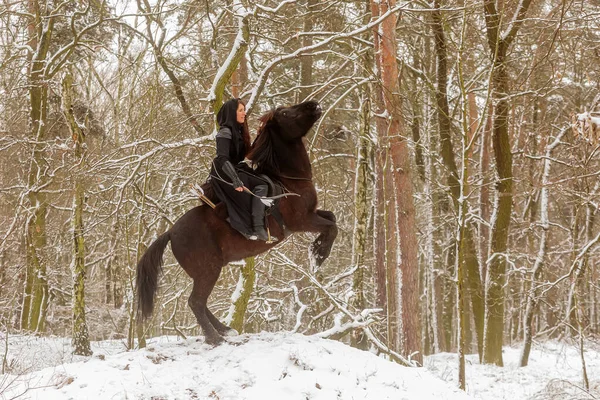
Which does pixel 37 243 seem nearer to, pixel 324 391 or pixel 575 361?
pixel 324 391

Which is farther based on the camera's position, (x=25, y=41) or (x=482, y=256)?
(x=482, y=256)

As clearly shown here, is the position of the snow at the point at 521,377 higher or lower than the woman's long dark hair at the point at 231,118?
lower

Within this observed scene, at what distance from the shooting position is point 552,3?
35.5 feet

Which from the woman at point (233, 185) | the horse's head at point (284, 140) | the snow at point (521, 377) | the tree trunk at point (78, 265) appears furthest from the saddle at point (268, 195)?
the snow at point (521, 377)

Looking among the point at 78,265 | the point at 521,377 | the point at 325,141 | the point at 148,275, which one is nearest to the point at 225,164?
the point at 148,275

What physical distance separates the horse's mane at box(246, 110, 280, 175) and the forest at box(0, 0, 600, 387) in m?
1.62

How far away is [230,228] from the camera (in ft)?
17.7

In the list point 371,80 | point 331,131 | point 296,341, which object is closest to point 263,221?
point 296,341

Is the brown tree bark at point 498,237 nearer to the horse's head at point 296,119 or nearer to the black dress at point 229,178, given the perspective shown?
the horse's head at point 296,119

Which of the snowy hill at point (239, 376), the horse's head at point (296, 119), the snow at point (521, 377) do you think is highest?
the horse's head at point (296, 119)

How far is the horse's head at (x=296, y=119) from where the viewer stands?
17.1ft

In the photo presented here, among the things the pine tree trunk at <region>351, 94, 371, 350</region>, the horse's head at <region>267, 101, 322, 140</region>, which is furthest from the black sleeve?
the pine tree trunk at <region>351, 94, 371, 350</region>

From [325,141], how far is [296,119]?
819 cm

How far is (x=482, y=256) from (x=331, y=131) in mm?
6326
